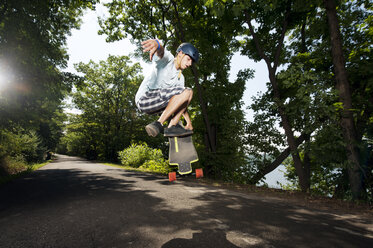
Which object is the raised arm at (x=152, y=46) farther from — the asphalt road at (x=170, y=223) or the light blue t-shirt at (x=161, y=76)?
the asphalt road at (x=170, y=223)

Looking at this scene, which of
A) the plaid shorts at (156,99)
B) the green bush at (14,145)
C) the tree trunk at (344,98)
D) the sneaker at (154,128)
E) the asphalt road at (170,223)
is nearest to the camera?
the sneaker at (154,128)

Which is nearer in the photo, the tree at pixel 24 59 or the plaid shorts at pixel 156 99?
the plaid shorts at pixel 156 99

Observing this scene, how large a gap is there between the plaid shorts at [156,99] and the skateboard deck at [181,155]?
306 mm

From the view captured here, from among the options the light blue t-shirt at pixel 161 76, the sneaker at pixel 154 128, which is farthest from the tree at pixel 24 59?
the sneaker at pixel 154 128

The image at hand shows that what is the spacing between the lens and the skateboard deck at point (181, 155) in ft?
4.71

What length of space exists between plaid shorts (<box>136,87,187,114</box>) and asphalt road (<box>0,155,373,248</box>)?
3.17 meters

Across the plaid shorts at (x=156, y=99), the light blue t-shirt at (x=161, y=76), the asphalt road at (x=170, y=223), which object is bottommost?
the asphalt road at (x=170, y=223)

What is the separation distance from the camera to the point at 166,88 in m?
1.37

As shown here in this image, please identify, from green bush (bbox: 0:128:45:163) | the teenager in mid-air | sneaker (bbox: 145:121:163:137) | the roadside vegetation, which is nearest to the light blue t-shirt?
the teenager in mid-air

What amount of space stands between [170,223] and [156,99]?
394cm

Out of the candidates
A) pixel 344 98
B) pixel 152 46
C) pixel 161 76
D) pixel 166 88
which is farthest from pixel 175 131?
pixel 344 98

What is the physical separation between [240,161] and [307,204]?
4.08 metres

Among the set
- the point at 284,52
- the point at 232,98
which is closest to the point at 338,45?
the point at 284,52

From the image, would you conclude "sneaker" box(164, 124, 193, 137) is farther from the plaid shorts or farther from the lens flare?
the lens flare
